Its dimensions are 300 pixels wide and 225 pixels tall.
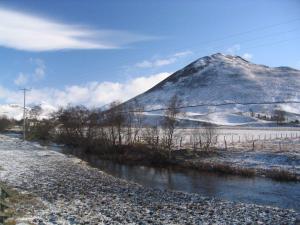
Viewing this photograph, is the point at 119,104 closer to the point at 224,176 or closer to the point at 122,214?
the point at 224,176

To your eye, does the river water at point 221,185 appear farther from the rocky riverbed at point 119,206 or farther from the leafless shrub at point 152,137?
the leafless shrub at point 152,137

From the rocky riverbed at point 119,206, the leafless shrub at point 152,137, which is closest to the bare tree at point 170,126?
the leafless shrub at point 152,137

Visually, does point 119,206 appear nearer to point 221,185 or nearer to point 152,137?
point 221,185

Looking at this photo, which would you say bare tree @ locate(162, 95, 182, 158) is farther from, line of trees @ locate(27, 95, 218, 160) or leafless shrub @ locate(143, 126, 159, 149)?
leafless shrub @ locate(143, 126, 159, 149)

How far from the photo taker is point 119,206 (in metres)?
23.0

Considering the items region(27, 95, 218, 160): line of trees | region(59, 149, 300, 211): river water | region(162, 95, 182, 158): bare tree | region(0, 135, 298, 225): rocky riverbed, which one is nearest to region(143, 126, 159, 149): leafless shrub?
region(27, 95, 218, 160): line of trees

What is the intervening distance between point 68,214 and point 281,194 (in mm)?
17569

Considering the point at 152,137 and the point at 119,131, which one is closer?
the point at 152,137

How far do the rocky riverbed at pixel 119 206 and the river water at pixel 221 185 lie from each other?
12.9ft

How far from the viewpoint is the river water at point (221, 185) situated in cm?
2983

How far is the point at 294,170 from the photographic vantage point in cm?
4178

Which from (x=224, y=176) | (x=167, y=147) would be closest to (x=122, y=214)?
(x=224, y=176)

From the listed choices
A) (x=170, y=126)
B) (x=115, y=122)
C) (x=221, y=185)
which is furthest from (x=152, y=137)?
(x=221, y=185)

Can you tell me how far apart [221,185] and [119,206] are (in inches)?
584
